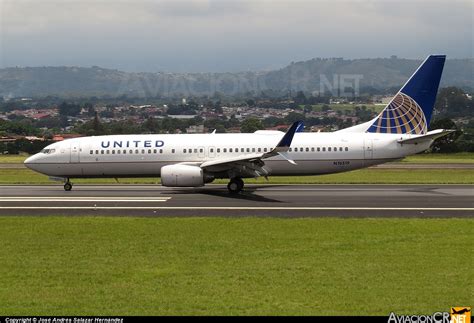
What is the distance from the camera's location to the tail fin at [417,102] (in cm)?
3884

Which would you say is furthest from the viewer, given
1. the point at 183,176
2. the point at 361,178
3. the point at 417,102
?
the point at 361,178

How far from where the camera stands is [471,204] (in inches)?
1177

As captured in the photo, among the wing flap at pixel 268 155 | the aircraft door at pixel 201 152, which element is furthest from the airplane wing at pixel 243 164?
the aircraft door at pixel 201 152

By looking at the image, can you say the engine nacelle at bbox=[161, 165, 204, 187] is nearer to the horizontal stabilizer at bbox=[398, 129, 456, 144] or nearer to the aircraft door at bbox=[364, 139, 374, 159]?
the aircraft door at bbox=[364, 139, 374, 159]

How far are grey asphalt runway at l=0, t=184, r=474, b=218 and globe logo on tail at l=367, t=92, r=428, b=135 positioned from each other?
337cm

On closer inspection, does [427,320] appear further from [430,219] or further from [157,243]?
[430,219]

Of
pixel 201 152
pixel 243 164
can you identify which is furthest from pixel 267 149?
pixel 201 152

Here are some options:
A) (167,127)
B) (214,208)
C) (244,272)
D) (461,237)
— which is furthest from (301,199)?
(167,127)

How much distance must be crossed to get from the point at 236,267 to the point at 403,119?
2471 centimetres

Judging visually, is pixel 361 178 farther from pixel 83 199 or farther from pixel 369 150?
pixel 83 199

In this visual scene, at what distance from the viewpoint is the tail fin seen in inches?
1529

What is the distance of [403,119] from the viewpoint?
39.0 m

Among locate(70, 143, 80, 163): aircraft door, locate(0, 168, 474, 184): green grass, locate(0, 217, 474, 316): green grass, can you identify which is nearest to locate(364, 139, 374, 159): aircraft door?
locate(0, 168, 474, 184): green grass

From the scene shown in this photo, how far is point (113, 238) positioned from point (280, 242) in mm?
5320
